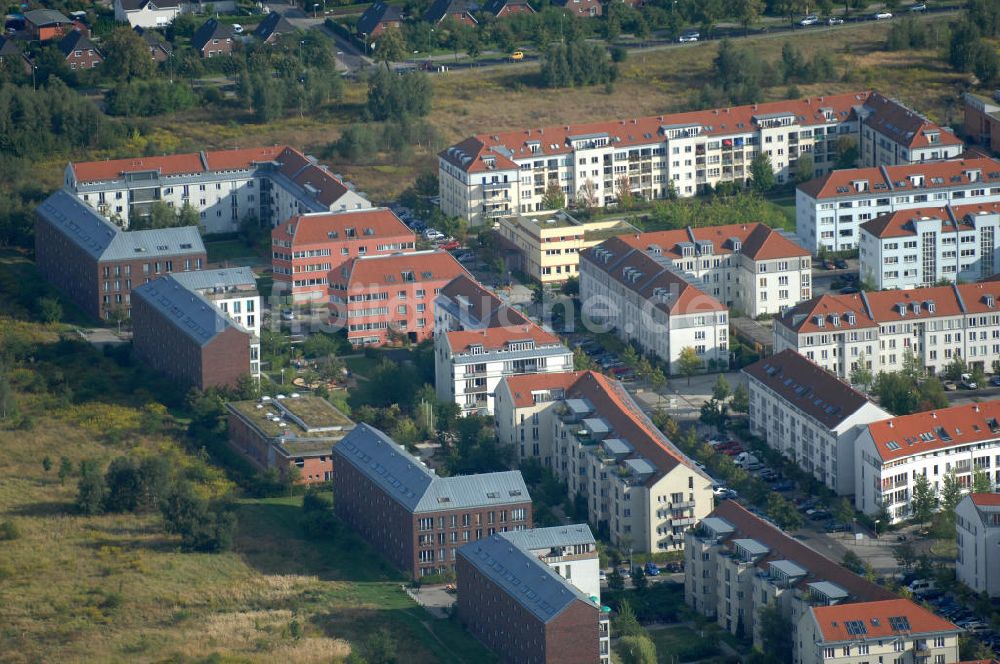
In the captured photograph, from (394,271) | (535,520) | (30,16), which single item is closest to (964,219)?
(394,271)

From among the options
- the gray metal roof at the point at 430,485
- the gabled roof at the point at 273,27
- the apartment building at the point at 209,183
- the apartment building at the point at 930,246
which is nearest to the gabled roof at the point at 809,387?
the gray metal roof at the point at 430,485

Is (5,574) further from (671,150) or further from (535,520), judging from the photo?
(671,150)

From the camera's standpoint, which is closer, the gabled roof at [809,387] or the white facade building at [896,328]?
the gabled roof at [809,387]

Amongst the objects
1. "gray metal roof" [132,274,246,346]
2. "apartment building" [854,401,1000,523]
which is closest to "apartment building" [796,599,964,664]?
"apartment building" [854,401,1000,523]

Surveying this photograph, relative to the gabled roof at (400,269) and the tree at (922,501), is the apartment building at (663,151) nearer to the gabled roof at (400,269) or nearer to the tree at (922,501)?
the gabled roof at (400,269)

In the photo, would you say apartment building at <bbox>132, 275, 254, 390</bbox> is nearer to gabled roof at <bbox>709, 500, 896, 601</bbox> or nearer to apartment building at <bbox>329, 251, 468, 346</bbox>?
apartment building at <bbox>329, 251, 468, 346</bbox>

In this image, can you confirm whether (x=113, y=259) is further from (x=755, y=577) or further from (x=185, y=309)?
(x=755, y=577)
